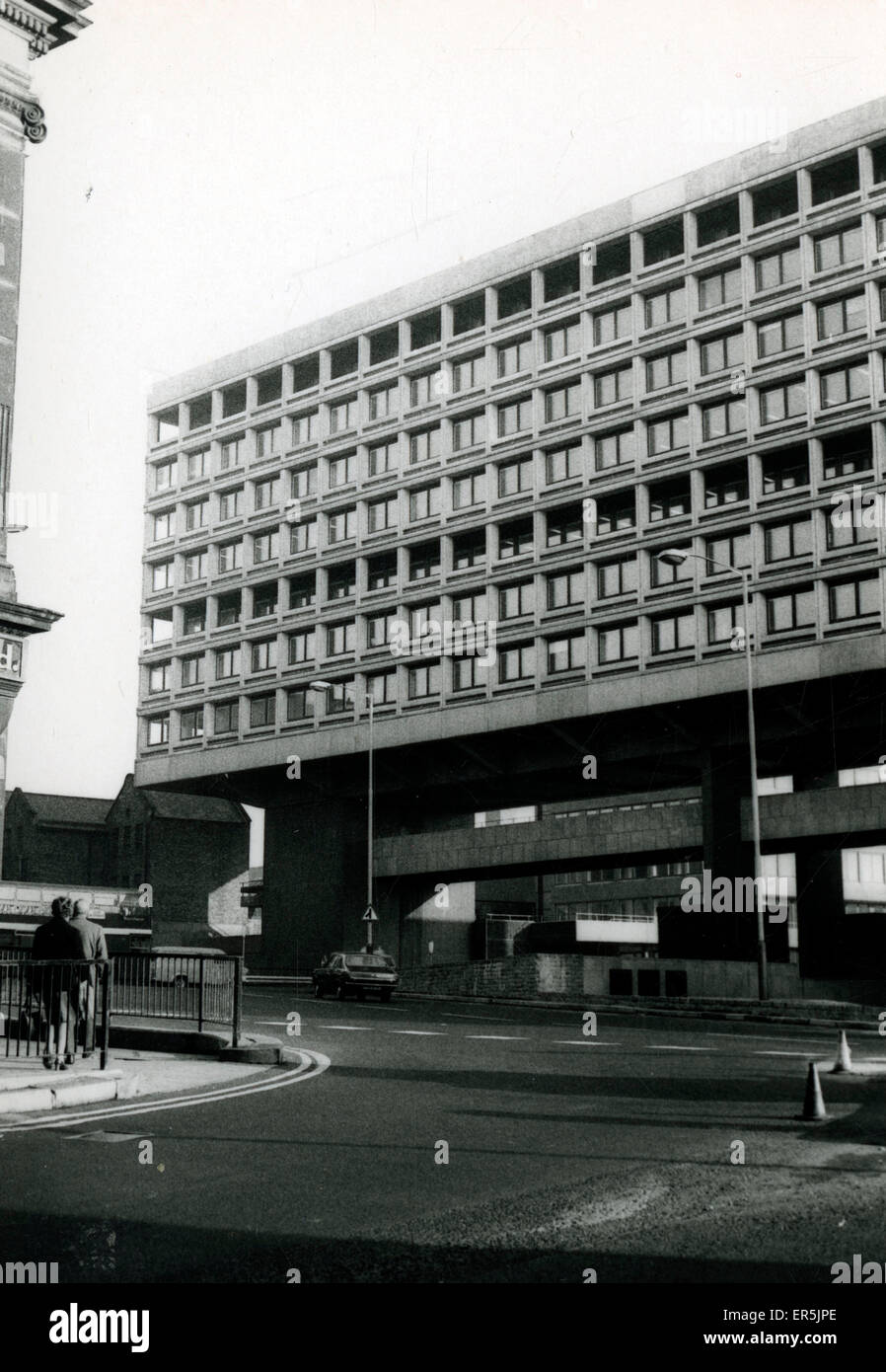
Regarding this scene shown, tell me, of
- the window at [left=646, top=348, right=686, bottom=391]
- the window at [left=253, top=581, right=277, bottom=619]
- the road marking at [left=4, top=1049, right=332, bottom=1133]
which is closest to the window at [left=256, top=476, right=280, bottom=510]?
the window at [left=253, top=581, right=277, bottom=619]

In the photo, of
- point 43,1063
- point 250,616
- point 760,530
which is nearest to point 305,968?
point 250,616

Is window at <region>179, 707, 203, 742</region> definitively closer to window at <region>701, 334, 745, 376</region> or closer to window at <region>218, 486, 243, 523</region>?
window at <region>218, 486, 243, 523</region>

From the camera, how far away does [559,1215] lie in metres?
6.89

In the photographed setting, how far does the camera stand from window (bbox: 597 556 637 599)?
172 feet

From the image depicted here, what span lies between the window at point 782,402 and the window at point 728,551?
13.4ft

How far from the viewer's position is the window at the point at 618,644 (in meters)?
52.2

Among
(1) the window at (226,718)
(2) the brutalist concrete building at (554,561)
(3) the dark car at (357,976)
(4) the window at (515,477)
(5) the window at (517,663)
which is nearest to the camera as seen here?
(3) the dark car at (357,976)

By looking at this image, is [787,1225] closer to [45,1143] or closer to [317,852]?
[45,1143]

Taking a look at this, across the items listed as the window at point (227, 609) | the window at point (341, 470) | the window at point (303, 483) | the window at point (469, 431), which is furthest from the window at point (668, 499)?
the window at point (227, 609)

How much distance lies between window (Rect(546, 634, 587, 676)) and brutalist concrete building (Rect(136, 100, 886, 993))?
0.11 m

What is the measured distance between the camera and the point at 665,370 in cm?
5275

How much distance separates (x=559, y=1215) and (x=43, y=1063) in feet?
26.1

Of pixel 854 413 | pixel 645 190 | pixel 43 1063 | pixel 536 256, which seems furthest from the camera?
pixel 536 256

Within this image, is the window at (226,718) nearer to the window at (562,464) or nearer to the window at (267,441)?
the window at (267,441)
